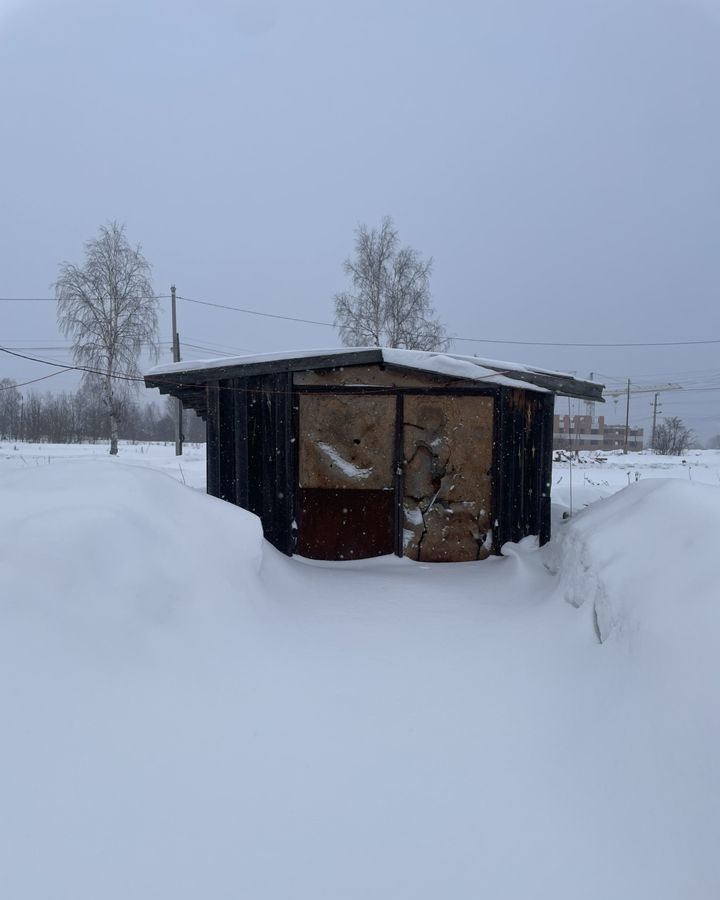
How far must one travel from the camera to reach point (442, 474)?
7238 mm

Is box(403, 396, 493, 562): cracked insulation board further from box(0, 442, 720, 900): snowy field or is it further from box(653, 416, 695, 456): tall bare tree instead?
box(653, 416, 695, 456): tall bare tree

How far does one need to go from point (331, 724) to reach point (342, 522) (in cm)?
424

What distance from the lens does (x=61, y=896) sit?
190 centimetres

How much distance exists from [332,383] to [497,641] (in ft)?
13.3

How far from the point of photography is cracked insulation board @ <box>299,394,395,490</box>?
23.5 feet

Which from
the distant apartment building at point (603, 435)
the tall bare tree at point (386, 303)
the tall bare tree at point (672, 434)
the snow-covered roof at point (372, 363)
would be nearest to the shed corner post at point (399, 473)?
the snow-covered roof at point (372, 363)

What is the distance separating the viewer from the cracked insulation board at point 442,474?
7.23 metres

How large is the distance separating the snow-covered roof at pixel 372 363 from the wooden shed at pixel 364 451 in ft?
0.07

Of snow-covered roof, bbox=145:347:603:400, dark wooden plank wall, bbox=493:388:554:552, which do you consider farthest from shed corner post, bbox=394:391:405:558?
dark wooden plank wall, bbox=493:388:554:552

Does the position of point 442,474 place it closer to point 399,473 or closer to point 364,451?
point 399,473

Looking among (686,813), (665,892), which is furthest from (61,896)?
(686,813)

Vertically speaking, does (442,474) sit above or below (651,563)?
above

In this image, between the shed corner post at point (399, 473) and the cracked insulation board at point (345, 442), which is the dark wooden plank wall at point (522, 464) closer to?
the shed corner post at point (399, 473)

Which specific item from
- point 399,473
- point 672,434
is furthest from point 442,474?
point 672,434
